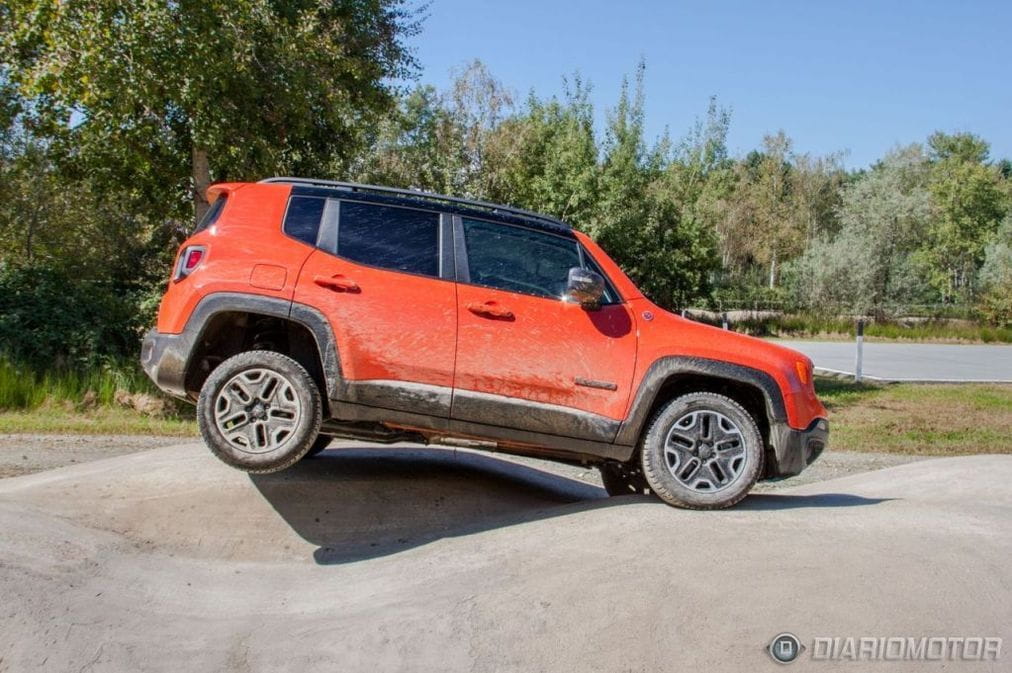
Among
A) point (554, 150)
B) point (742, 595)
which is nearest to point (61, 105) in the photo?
point (554, 150)

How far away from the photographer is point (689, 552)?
512cm

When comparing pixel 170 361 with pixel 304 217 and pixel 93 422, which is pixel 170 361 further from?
pixel 93 422

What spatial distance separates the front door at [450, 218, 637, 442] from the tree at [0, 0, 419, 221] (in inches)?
315

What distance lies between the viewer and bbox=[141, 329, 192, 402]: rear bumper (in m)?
5.59

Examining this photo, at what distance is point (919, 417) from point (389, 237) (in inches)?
479

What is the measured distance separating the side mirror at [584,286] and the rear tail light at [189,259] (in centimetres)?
227

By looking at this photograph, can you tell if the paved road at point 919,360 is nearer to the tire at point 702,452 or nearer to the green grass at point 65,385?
the green grass at point 65,385

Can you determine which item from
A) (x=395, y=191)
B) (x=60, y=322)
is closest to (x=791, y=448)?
(x=395, y=191)

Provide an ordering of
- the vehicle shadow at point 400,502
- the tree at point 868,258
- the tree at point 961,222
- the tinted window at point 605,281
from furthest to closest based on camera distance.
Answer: the tree at point 961,222, the tree at point 868,258, the vehicle shadow at point 400,502, the tinted window at point 605,281

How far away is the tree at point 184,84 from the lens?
39.0 feet

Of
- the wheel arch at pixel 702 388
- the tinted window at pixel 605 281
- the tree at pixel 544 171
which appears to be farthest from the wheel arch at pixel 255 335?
the tree at pixel 544 171

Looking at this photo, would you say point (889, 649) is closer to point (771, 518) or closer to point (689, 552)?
point (689, 552)

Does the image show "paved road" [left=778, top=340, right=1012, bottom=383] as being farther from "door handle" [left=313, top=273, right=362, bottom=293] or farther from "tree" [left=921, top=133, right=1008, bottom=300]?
"tree" [left=921, top=133, right=1008, bottom=300]

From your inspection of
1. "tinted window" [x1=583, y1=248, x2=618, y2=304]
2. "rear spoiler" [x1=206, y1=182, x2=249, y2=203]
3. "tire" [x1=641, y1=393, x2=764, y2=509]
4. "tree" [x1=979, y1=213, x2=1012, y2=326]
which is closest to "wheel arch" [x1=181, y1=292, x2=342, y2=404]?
"rear spoiler" [x1=206, y1=182, x2=249, y2=203]
